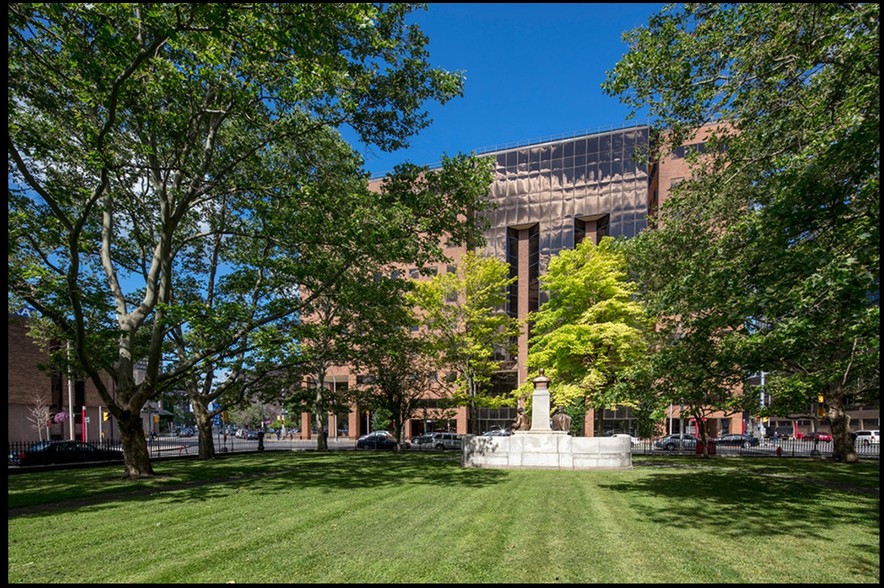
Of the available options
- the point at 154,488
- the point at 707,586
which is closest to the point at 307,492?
the point at 154,488

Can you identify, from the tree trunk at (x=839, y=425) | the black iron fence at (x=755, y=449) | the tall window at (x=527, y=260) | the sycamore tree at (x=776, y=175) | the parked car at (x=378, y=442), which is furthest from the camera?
the tall window at (x=527, y=260)

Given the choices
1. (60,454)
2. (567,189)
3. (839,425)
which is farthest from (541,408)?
(567,189)

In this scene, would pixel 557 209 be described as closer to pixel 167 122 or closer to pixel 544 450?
pixel 544 450

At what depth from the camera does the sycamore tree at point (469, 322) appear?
1208 inches

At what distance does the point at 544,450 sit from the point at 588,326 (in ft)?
27.0

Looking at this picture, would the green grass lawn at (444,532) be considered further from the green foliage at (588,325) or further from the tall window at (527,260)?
the tall window at (527,260)

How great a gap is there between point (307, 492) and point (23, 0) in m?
11.1

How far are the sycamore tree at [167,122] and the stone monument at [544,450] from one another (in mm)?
9139

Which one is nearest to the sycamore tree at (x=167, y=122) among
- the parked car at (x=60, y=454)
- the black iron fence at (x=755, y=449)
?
the parked car at (x=60, y=454)

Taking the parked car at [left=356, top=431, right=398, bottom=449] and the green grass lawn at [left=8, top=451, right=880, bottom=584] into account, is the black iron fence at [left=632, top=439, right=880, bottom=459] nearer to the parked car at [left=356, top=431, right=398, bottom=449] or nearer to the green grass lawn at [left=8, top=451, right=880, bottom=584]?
the parked car at [left=356, top=431, right=398, bottom=449]

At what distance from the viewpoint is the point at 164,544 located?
24.6 feet

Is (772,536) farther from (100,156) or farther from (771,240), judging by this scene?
(100,156)

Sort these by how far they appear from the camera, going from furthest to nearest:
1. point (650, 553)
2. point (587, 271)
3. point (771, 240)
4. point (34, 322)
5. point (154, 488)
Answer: point (587, 271), point (34, 322), point (154, 488), point (771, 240), point (650, 553)

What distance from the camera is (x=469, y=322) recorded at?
31.5 m
